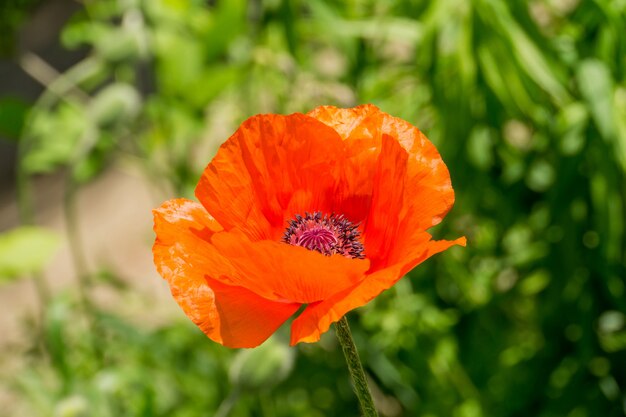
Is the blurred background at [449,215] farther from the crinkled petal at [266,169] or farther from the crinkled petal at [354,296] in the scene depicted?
the crinkled petal at [354,296]

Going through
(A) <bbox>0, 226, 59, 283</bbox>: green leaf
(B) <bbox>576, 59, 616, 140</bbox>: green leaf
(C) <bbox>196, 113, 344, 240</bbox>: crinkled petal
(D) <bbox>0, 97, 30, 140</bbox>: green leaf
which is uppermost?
(D) <bbox>0, 97, 30, 140</bbox>: green leaf

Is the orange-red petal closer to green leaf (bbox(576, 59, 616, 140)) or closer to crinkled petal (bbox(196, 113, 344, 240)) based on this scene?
crinkled petal (bbox(196, 113, 344, 240))

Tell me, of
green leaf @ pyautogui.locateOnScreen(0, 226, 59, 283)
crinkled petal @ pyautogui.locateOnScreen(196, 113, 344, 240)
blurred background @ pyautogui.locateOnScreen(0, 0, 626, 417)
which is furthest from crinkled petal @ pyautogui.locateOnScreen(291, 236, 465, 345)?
green leaf @ pyautogui.locateOnScreen(0, 226, 59, 283)

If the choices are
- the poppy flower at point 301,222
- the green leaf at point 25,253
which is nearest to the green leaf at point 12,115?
the green leaf at point 25,253

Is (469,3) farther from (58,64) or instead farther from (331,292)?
(58,64)

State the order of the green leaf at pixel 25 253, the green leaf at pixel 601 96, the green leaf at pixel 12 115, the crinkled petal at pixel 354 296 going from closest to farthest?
the crinkled petal at pixel 354 296 < the green leaf at pixel 601 96 < the green leaf at pixel 25 253 < the green leaf at pixel 12 115

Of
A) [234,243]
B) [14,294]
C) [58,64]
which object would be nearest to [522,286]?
[234,243]
